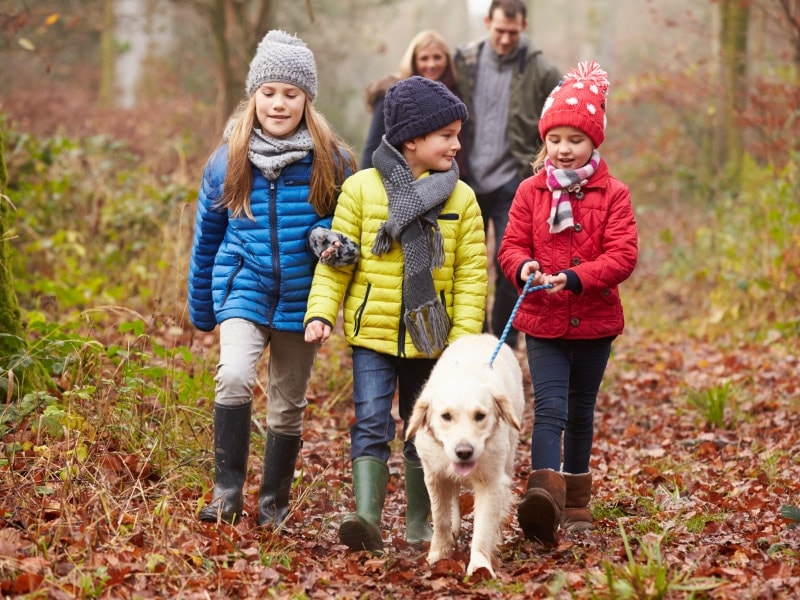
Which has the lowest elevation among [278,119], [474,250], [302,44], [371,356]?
[371,356]

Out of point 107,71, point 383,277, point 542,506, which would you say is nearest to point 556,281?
point 383,277

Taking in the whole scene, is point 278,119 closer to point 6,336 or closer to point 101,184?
point 6,336

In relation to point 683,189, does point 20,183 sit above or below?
below

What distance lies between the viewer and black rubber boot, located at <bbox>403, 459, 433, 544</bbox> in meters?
4.68

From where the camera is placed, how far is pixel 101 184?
30.2ft

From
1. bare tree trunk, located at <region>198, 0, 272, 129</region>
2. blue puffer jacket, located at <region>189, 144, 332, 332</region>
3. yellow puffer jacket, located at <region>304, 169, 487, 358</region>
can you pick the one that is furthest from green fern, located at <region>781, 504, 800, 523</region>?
bare tree trunk, located at <region>198, 0, 272, 129</region>

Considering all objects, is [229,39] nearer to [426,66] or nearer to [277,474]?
[426,66]

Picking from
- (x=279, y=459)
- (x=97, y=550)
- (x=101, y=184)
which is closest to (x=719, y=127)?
(x=101, y=184)

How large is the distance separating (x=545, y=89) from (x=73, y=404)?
13.7 feet

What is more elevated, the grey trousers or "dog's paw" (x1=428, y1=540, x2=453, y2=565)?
the grey trousers

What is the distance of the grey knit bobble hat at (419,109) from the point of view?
457cm

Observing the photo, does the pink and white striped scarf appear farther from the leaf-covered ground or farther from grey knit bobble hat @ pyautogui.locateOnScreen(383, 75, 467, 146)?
the leaf-covered ground

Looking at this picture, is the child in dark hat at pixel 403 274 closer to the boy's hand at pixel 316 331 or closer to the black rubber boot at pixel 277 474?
the boy's hand at pixel 316 331

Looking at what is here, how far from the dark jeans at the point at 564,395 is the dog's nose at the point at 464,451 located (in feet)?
2.54
